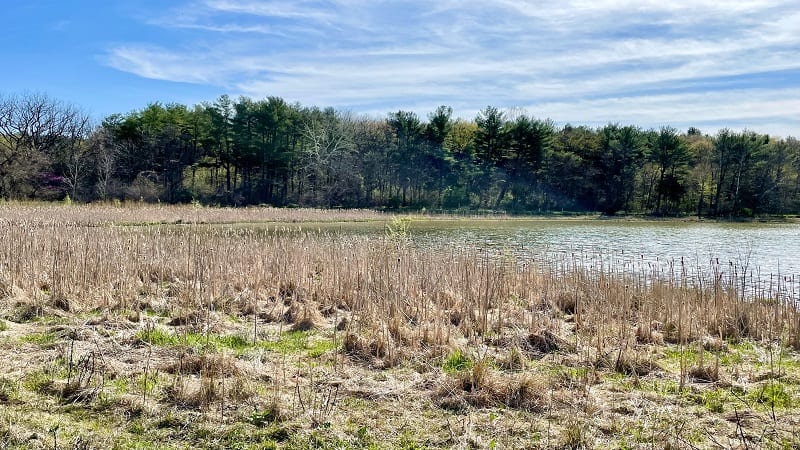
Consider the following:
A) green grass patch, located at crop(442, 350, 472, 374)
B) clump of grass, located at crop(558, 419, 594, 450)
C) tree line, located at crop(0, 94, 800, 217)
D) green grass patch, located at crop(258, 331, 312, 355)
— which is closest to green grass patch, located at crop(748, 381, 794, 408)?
clump of grass, located at crop(558, 419, 594, 450)

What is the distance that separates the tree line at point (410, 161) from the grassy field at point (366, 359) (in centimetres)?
4111

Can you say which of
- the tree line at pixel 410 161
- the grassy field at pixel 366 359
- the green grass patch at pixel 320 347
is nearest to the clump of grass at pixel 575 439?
the grassy field at pixel 366 359

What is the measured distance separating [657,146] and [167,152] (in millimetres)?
45993

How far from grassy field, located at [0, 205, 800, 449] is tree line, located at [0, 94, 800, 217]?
4111cm

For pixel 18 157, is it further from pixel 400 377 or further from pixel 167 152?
pixel 400 377

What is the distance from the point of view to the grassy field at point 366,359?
3916mm

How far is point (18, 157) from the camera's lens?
141 ft

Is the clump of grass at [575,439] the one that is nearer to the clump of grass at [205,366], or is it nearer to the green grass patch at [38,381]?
the clump of grass at [205,366]

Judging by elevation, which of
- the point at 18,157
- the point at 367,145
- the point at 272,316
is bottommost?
the point at 272,316

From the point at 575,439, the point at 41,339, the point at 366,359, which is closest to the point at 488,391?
the point at 575,439

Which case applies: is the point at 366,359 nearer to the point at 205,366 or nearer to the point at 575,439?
the point at 205,366

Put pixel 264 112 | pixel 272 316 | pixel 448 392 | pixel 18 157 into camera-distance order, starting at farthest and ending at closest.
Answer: pixel 264 112, pixel 18 157, pixel 272 316, pixel 448 392

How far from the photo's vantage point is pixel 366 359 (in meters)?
5.82

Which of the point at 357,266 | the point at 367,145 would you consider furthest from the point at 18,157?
Answer: the point at 357,266
